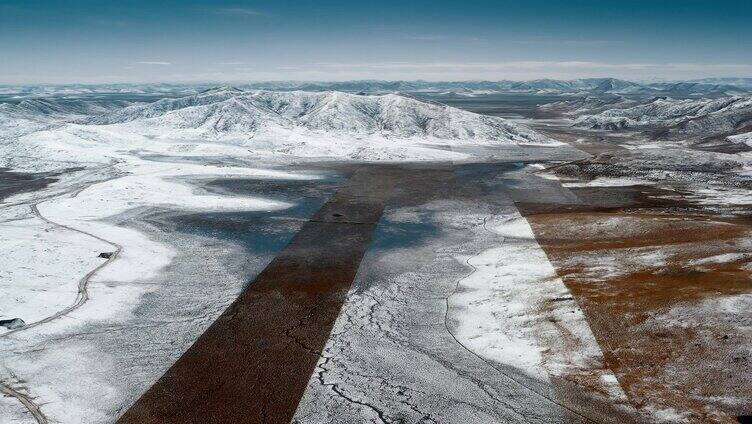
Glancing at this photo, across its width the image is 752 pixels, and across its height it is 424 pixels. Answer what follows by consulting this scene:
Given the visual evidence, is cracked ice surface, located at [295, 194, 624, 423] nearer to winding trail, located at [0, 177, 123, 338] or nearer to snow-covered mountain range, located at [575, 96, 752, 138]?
winding trail, located at [0, 177, 123, 338]

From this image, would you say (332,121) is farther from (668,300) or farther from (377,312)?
(668,300)

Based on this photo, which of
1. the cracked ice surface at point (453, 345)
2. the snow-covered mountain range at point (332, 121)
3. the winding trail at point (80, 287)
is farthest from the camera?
the snow-covered mountain range at point (332, 121)

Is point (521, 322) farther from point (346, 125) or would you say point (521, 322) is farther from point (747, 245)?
point (346, 125)

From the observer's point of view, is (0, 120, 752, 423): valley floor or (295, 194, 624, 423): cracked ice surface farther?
(0, 120, 752, 423): valley floor

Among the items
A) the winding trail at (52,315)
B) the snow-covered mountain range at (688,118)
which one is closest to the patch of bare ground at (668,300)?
the winding trail at (52,315)

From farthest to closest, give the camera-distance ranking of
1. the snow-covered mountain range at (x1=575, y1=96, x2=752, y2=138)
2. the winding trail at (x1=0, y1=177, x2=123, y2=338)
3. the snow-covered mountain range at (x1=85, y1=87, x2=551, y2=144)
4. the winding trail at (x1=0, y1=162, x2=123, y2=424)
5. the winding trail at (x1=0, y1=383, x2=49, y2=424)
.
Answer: the snow-covered mountain range at (x1=575, y1=96, x2=752, y2=138) → the snow-covered mountain range at (x1=85, y1=87, x2=551, y2=144) → the winding trail at (x1=0, y1=177, x2=123, y2=338) → the winding trail at (x1=0, y1=162, x2=123, y2=424) → the winding trail at (x1=0, y1=383, x2=49, y2=424)

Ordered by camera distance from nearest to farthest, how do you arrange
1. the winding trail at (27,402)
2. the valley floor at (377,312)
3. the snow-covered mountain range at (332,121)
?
the winding trail at (27,402), the valley floor at (377,312), the snow-covered mountain range at (332,121)

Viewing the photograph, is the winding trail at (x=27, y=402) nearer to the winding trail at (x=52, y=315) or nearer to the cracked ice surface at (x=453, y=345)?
the winding trail at (x=52, y=315)

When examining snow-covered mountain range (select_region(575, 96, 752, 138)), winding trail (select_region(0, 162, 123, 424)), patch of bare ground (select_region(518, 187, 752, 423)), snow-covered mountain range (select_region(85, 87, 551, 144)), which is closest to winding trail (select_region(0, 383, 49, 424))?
winding trail (select_region(0, 162, 123, 424))

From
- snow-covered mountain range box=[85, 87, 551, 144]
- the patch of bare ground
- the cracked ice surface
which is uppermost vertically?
snow-covered mountain range box=[85, 87, 551, 144]

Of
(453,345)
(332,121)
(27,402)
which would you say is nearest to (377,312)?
(453,345)
